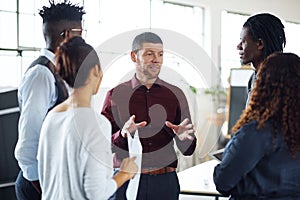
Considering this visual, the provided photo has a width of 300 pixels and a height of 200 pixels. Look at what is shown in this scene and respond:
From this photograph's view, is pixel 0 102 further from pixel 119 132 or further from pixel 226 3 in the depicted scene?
pixel 226 3

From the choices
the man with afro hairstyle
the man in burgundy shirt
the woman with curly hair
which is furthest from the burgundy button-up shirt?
the woman with curly hair

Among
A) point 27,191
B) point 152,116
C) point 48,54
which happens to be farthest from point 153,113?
point 27,191

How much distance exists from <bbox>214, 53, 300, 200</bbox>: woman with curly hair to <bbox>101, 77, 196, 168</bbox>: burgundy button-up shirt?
1.23 feet

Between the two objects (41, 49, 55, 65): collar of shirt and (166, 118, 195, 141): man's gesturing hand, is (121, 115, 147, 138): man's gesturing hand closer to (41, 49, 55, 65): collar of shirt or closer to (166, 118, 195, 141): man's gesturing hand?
(166, 118, 195, 141): man's gesturing hand

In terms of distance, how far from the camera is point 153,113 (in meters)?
1.91

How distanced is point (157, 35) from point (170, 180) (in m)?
0.68

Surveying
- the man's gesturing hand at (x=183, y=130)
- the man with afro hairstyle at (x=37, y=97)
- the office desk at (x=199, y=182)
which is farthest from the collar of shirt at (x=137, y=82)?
the office desk at (x=199, y=182)

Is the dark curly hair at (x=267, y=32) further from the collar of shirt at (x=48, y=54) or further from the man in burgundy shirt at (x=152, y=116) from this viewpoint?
the collar of shirt at (x=48, y=54)

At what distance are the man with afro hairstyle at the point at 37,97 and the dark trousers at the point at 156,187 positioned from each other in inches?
16.2

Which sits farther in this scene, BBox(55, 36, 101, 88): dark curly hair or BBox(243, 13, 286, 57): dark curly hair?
BBox(243, 13, 286, 57): dark curly hair

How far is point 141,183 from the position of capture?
1885mm

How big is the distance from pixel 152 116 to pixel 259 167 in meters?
0.57

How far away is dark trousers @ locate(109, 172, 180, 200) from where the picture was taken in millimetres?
1891

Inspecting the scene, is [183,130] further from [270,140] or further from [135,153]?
[270,140]
